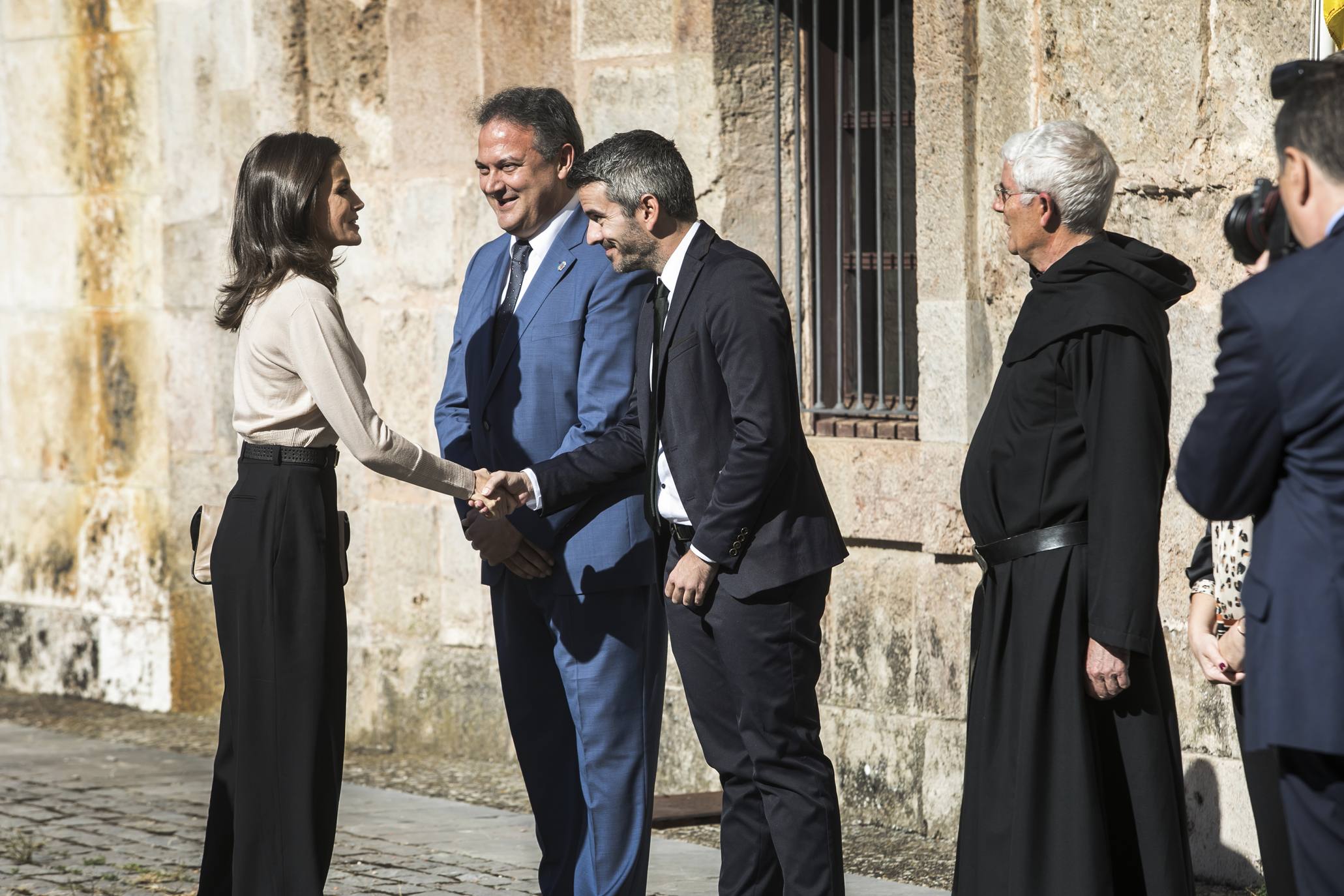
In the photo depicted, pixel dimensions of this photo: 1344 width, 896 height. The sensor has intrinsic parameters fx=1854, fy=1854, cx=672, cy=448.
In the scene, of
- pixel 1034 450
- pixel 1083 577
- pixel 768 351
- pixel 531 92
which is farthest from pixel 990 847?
pixel 531 92

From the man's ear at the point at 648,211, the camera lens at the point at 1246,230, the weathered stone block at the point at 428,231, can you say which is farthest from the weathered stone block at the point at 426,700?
the camera lens at the point at 1246,230

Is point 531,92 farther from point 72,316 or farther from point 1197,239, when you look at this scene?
point 72,316

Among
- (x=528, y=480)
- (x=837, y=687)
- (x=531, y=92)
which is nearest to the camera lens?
(x=528, y=480)

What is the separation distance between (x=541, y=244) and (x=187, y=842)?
2.44 meters

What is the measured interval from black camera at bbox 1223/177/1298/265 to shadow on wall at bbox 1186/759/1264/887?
2.55 m

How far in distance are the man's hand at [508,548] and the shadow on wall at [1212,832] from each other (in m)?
1.99

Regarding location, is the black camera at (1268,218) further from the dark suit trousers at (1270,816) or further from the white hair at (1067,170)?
the dark suit trousers at (1270,816)

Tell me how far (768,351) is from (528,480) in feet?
2.35

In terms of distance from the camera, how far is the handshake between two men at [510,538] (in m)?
3.99

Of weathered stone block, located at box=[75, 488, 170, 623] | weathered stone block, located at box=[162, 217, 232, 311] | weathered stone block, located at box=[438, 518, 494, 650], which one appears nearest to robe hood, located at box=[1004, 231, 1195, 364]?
weathered stone block, located at box=[438, 518, 494, 650]

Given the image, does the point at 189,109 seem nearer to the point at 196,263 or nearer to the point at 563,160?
the point at 196,263

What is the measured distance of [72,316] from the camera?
8.47m

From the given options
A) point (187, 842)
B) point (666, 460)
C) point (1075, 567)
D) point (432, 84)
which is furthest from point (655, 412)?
point (432, 84)

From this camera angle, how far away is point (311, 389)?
412cm
